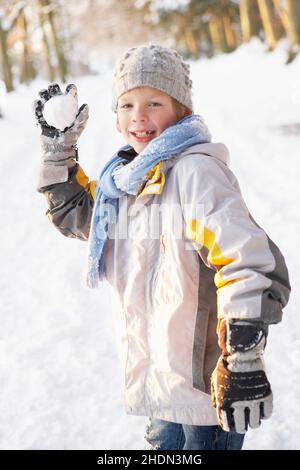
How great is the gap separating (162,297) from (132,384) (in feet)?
1.11

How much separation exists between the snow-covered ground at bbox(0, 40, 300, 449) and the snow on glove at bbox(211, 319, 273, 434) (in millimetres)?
944

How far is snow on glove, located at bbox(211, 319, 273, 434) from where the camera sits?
1.44m

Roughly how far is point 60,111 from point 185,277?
2.62ft

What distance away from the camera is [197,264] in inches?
64.3

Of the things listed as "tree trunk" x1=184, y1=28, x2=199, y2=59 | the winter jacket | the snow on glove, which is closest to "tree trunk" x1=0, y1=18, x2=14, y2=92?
"tree trunk" x1=184, y1=28, x2=199, y2=59

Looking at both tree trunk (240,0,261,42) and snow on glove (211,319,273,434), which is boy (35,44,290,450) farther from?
tree trunk (240,0,261,42)

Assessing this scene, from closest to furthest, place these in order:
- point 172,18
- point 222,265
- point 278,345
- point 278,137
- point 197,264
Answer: point 222,265 < point 197,264 < point 278,345 < point 278,137 < point 172,18

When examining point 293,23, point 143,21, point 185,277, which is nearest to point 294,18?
point 293,23

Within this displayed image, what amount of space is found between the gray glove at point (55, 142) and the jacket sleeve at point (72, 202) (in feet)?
0.11

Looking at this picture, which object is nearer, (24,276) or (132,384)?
(132,384)

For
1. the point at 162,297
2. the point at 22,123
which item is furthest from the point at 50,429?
the point at 22,123

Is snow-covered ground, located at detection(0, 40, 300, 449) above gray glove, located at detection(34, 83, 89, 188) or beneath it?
beneath

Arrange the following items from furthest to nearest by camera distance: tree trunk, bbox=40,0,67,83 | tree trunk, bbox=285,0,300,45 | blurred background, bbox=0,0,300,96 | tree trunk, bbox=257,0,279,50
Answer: tree trunk, bbox=40,0,67,83
blurred background, bbox=0,0,300,96
tree trunk, bbox=257,0,279,50
tree trunk, bbox=285,0,300,45
